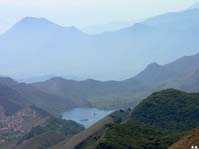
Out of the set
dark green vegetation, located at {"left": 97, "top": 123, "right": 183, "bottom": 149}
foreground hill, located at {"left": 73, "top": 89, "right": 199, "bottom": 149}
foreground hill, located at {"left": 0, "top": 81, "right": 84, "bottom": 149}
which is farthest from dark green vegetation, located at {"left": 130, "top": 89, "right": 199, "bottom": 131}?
foreground hill, located at {"left": 0, "top": 81, "right": 84, "bottom": 149}

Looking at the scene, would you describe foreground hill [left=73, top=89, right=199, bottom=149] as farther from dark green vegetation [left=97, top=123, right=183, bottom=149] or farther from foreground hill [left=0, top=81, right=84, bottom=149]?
foreground hill [left=0, top=81, right=84, bottom=149]

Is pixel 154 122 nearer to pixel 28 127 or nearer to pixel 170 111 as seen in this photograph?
pixel 170 111

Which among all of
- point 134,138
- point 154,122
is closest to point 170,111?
point 154,122

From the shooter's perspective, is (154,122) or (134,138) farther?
(154,122)

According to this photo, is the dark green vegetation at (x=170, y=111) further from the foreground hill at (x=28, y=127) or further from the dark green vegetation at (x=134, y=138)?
the foreground hill at (x=28, y=127)

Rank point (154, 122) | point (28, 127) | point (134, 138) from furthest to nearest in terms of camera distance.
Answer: point (28, 127) < point (154, 122) < point (134, 138)

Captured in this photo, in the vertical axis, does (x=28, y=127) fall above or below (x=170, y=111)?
below

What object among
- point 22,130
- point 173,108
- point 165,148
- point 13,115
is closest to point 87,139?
point 173,108

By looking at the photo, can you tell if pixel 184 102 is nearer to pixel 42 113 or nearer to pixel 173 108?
pixel 173 108

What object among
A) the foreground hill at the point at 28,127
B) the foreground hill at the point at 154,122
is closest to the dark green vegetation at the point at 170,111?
the foreground hill at the point at 154,122
